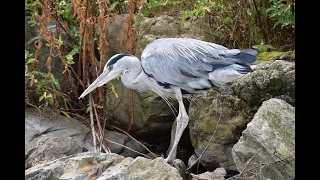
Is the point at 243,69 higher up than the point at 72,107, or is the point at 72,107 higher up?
the point at 243,69

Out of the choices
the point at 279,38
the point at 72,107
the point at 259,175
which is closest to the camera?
the point at 259,175

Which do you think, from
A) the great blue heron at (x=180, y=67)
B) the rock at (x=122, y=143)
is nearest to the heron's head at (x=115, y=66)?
the great blue heron at (x=180, y=67)

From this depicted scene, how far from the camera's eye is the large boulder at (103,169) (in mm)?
2260

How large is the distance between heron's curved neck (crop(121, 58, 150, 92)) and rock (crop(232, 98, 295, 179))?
0.68m

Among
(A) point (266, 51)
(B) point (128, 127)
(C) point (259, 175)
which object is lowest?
(B) point (128, 127)

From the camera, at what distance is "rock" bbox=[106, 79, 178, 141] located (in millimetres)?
3545

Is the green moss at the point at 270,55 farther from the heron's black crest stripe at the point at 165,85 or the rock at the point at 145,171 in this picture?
the rock at the point at 145,171

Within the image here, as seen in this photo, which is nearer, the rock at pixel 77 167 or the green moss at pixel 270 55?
the rock at pixel 77 167

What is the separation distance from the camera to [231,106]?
3033 mm

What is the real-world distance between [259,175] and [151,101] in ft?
4.23

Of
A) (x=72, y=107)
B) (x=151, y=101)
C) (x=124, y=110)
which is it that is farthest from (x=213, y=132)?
(x=72, y=107)

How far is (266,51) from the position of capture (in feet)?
11.4

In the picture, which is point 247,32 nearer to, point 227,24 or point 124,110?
point 227,24

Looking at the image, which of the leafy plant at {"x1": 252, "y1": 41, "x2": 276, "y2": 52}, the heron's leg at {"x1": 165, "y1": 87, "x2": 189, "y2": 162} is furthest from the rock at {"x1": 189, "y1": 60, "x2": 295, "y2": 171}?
the leafy plant at {"x1": 252, "y1": 41, "x2": 276, "y2": 52}
